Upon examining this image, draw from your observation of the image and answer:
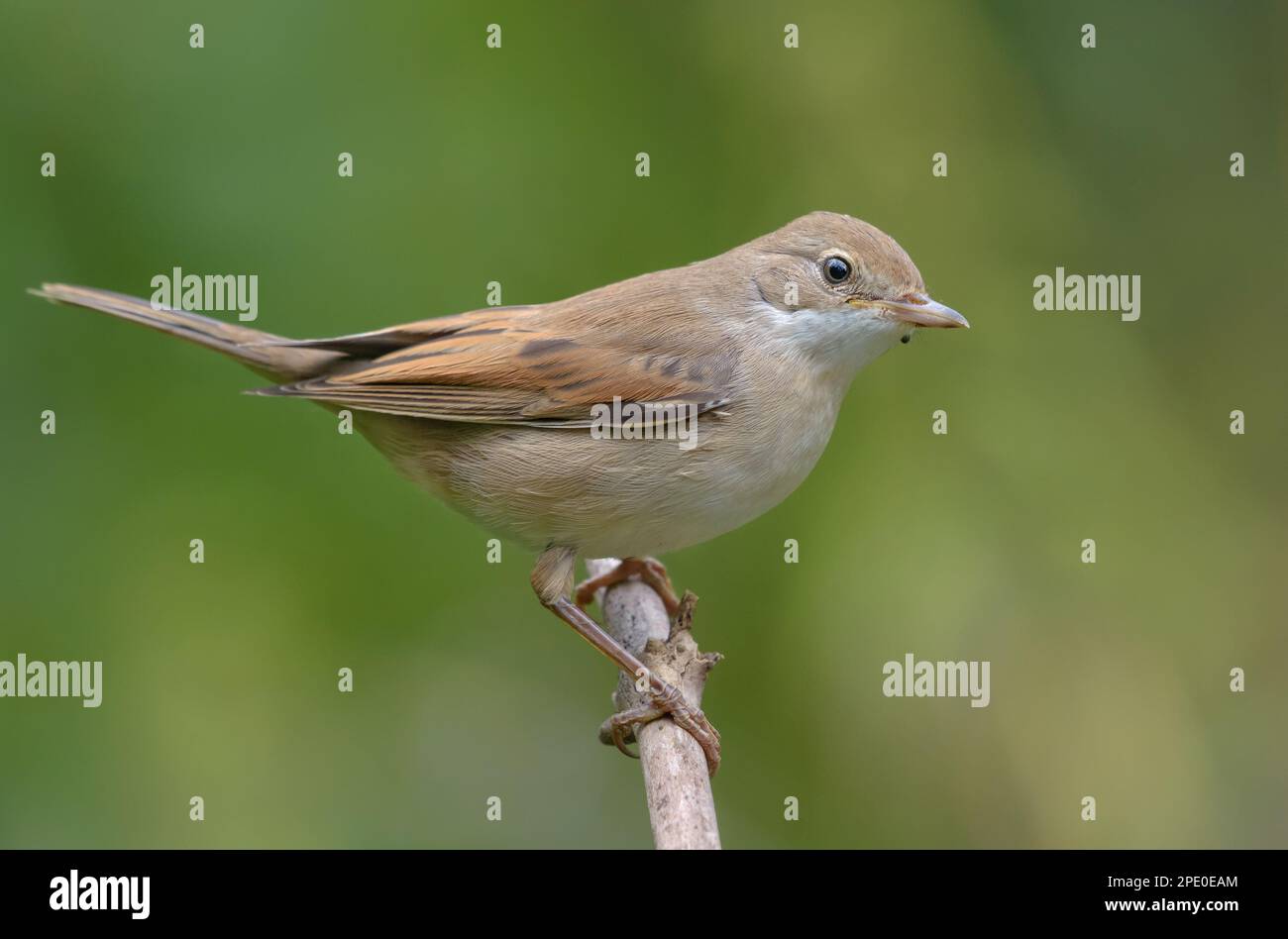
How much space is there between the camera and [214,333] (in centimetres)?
555

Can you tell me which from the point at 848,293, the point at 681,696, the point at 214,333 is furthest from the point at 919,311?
the point at 214,333

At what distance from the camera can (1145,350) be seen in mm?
7000

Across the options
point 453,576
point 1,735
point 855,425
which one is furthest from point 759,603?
point 1,735

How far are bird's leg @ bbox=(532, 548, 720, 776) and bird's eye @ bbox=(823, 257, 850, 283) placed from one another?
1.49 meters

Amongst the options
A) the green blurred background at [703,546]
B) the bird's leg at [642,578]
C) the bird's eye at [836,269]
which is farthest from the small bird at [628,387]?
the bird's leg at [642,578]

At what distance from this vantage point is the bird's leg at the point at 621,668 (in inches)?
199

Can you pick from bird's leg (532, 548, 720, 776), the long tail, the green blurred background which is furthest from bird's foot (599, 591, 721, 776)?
the long tail

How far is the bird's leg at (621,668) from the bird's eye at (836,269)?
149 centimetres

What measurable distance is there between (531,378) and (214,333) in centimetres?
140

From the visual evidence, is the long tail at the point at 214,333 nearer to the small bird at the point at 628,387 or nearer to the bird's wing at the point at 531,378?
the small bird at the point at 628,387

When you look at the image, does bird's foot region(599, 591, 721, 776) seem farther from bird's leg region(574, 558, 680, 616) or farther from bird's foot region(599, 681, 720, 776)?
bird's leg region(574, 558, 680, 616)

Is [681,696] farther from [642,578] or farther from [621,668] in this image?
[642,578]

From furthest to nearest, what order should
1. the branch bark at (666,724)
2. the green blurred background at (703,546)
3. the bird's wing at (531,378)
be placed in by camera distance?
the green blurred background at (703,546), the bird's wing at (531,378), the branch bark at (666,724)

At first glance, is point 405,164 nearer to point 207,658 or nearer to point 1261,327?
point 207,658
